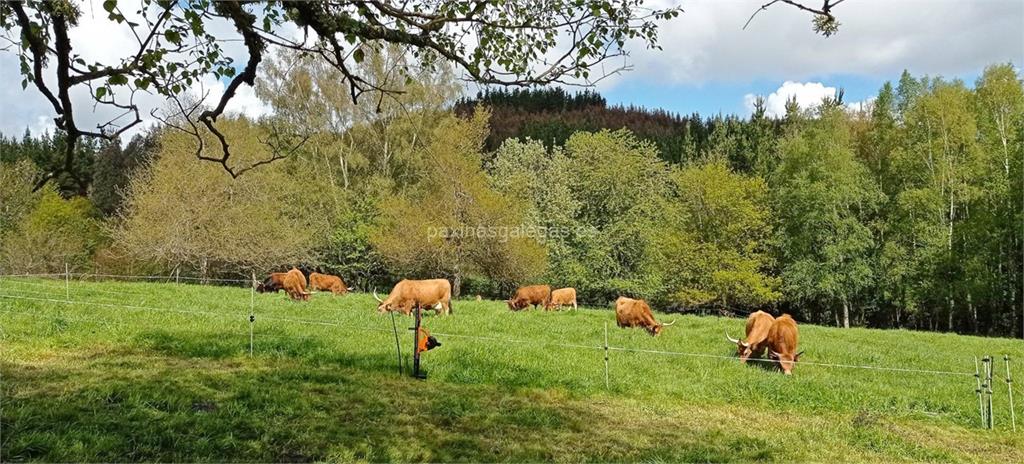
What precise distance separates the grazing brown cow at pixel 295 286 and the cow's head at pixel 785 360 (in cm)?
1565

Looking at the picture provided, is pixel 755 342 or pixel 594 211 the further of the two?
pixel 594 211

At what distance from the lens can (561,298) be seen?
83.6 ft

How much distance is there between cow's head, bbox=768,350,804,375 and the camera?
11188 millimetres

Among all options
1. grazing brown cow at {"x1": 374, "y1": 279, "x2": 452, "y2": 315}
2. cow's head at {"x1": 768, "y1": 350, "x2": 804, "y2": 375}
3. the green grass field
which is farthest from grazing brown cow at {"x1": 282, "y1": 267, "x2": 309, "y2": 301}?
cow's head at {"x1": 768, "y1": 350, "x2": 804, "y2": 375}

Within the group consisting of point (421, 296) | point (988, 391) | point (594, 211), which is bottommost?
point (988, 391)

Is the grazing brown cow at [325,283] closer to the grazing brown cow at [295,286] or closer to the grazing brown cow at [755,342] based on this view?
the grazing brown cow at [295,286]

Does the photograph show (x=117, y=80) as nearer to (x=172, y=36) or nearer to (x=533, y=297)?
(x=172, y=36)

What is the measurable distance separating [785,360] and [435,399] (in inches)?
264

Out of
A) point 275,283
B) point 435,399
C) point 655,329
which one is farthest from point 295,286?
point 435,399

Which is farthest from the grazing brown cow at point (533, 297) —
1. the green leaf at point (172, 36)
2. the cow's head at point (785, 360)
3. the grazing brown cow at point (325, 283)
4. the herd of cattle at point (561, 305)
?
the green leaf at point (172, 36)

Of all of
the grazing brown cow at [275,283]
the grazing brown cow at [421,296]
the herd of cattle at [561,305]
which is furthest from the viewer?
the grazing brown cow at [275,283]

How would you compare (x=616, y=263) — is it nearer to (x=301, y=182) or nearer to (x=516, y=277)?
(x=516, y=277)

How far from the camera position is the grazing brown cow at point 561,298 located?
25172 mm

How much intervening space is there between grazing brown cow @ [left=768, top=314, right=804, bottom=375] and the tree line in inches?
828
